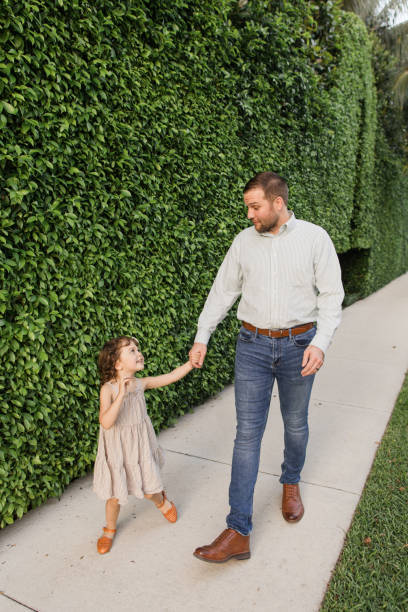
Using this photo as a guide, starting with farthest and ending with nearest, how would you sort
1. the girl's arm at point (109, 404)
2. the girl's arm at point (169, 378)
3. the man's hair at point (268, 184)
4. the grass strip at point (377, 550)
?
the girl's arm at point (169, 378) → the man's hair at point (268, 184) → the girl's arm at point (109, 404) → the grass strip at point (377, 550)

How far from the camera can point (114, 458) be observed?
2.53m

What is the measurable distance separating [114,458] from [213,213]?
2688mm

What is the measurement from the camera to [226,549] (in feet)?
8.06

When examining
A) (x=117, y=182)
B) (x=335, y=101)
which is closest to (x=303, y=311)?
(x=117, y=182)

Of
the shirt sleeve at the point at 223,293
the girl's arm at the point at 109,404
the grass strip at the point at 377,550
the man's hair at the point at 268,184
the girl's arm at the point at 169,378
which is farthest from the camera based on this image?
the shirt sleeve at the point at 223,293

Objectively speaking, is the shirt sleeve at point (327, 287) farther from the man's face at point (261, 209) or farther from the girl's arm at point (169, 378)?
the girl's arm at point (169, 378)

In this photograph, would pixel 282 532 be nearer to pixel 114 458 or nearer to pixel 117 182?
pixel 114 458

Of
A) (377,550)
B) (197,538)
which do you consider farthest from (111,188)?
(377,550)

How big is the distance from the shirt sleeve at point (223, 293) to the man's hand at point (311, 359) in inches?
22.8

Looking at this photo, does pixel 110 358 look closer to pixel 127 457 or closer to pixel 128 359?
pixel 128 359

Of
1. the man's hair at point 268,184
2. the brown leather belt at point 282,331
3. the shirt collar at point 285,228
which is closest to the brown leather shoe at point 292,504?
the brown leather belt at point 282,331

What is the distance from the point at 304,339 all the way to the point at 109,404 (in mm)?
1133

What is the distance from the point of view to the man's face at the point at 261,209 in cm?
250

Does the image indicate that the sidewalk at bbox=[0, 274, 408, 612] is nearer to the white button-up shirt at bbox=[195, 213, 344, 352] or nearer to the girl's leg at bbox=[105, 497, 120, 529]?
the girl's leg at bbox=[105, 497, 120, 529]
